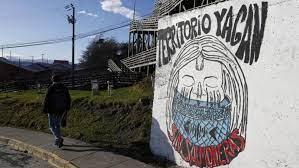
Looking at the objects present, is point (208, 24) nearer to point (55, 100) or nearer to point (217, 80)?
point (217, 80)

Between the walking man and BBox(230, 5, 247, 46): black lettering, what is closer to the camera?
BBox(230, 5, 247, 46): black lettering

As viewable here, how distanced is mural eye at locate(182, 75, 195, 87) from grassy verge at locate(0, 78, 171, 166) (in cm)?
155

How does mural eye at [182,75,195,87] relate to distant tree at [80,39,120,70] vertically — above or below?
below

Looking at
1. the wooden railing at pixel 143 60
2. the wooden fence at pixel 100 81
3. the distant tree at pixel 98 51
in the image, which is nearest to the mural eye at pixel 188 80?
the wooden fence at pixel 100 81

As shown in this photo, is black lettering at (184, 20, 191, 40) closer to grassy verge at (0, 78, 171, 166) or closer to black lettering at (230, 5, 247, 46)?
black lettering at (230, 5, 247, 46)

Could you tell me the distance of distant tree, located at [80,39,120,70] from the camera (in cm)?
8773

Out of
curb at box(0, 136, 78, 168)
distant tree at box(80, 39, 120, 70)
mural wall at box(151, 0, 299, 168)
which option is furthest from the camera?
distant tree at box(80, 39, 120, 70)

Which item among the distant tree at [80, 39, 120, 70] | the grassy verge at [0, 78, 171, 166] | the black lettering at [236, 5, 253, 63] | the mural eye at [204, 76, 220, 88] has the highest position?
the distant tree at [80, 39, 120, 70]

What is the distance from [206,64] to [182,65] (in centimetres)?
76

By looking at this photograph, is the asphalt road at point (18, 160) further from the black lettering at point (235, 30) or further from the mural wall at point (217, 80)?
the black lettering at point (235, 30)

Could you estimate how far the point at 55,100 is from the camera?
9836mm

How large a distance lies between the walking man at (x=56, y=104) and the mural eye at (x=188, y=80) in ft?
11.0

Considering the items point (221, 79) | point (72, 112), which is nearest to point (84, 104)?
point (72, 112)

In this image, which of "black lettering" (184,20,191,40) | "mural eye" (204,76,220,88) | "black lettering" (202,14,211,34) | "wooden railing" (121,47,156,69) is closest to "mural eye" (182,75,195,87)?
"mural eye" (204,76,220,88)
